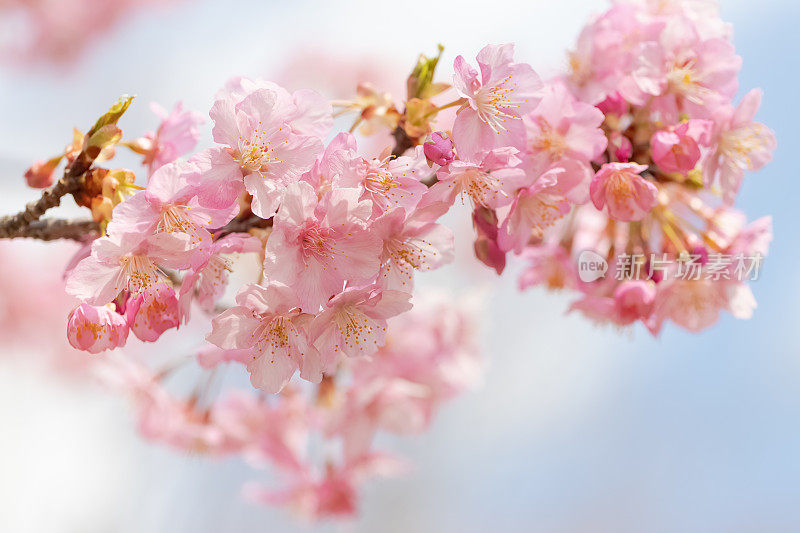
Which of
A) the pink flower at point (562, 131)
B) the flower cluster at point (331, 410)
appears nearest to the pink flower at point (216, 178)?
the pink flower at point (562, 131)

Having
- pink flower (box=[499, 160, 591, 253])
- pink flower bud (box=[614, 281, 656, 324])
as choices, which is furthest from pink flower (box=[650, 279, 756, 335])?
pink flower (box=[499, 160, 591, 253])

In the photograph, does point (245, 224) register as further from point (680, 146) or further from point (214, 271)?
point (680, 146)

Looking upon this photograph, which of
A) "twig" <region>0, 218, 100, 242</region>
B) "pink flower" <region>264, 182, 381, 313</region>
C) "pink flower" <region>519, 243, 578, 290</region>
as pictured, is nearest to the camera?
"pink flower" <region>264, 182, 381, 313</region>

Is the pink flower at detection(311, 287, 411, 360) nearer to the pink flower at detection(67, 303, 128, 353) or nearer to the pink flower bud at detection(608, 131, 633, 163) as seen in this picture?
the pink flower at detection(67, 303, 128, 353)

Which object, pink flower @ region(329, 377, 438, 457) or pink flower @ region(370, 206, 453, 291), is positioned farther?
pink flower @ region(329, 377, 438, 457)

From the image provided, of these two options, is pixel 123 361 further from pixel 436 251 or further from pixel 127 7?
pixel 127 7

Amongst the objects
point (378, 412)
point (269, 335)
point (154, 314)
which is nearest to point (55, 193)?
point (154, 314)
